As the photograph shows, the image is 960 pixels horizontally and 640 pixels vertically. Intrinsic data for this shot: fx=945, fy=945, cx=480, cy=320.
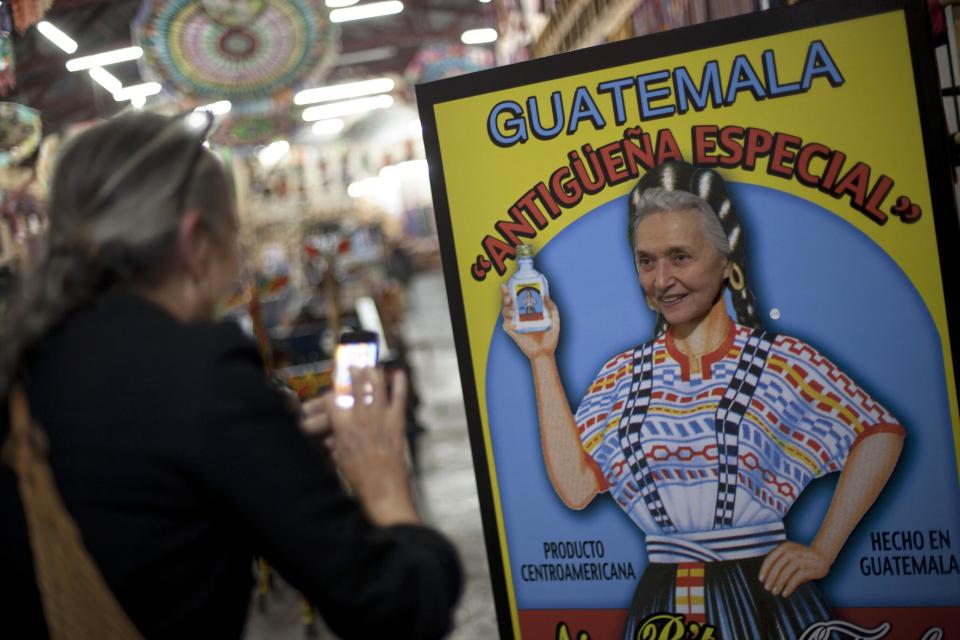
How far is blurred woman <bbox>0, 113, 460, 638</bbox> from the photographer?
1068mm

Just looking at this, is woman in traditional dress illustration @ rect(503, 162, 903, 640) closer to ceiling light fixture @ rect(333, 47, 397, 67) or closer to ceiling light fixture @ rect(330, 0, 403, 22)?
ceiling light fixture @ rect(330, 0, 403, 22)

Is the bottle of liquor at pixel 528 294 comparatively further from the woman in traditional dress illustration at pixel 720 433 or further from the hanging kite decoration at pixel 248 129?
the hanging kite decoration at pixel 248 129

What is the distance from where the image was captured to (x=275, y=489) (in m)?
1.08

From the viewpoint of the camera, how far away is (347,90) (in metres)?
19.5

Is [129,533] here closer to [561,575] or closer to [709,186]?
[561,575]

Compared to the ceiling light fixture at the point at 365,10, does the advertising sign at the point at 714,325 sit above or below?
below

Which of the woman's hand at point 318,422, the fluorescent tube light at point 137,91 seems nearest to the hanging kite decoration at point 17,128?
the woman's hand at point 318,422

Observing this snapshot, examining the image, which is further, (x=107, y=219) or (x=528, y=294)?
(x=528, y=294)

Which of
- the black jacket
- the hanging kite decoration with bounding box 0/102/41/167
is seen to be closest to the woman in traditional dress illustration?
the black jacket

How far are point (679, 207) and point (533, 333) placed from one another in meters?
0.35

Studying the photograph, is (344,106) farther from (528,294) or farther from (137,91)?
(528,294)

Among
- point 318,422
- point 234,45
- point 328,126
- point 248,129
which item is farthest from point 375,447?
point 328,126

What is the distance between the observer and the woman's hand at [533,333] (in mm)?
1751

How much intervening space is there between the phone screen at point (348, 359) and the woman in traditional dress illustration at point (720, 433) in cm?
45
